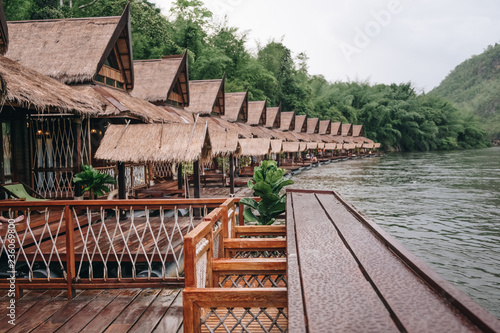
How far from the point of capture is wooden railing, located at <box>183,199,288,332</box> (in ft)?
6.06

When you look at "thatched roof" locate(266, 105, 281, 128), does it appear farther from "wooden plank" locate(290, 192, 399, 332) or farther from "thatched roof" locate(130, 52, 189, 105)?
"wooden plank" locate(290, 192, 399, 332)

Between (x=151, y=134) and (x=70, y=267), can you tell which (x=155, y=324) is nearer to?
(x=70, y=267)

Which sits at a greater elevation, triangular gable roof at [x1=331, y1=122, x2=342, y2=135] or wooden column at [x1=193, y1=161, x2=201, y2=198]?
triangular gable roof at [x1=331, y1=122, x2=342, y2=135]

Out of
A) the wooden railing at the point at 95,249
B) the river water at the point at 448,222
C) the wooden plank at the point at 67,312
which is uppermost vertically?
the wooden railing at the point at 95,249

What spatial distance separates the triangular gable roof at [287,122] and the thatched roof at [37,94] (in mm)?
26079

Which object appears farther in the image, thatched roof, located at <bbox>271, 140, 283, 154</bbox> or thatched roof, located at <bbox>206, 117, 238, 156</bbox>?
thatched roof, located at <bbox>271, 140, 283, 154</bbox>

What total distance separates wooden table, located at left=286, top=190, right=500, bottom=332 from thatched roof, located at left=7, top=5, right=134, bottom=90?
9671mm

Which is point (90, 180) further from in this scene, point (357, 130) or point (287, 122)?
point (357, 130)

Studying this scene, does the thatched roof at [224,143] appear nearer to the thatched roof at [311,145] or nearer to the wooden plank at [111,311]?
the wooden plank at [111,311]

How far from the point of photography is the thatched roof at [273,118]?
29.7 meters

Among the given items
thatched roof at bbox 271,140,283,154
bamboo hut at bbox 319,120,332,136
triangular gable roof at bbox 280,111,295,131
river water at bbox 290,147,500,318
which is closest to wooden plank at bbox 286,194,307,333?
river water at bbox 290,147,500,318

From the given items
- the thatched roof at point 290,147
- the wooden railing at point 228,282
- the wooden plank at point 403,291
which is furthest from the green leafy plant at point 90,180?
the thatched roof at point 290,147

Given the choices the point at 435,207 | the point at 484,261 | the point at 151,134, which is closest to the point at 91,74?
the point at 151,134

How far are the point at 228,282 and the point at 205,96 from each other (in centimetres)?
1776
